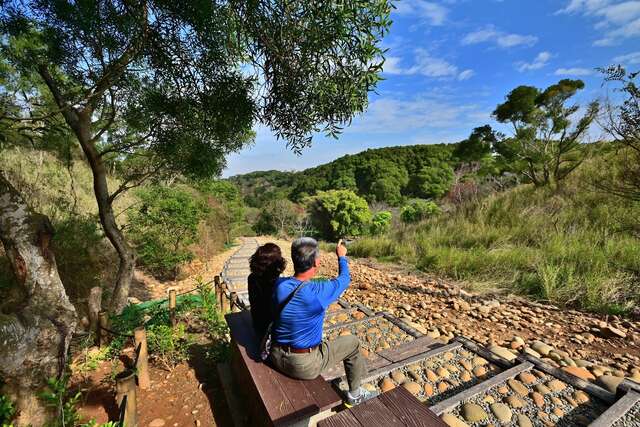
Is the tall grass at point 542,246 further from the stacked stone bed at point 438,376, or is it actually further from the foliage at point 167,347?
the foliage at point 167,347

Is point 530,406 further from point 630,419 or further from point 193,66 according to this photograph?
point 193,66

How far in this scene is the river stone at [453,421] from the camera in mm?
2123

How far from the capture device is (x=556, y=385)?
8.23 feet

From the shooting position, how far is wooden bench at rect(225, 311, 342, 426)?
5.22ft

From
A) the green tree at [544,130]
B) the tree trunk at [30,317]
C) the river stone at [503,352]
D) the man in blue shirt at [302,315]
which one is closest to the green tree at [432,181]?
the green tree at [544,130]

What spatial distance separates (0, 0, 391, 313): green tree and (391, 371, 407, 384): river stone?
2282 millimetres

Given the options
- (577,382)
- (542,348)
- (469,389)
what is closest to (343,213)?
(542,348)

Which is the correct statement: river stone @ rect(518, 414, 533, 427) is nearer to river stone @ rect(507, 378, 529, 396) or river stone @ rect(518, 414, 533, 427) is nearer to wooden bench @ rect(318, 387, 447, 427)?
river stone @ rect(507, 378, 529, 396)

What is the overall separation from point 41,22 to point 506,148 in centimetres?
1390

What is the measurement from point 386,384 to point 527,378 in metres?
1.24

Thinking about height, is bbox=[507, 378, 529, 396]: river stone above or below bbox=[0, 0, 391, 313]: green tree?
below

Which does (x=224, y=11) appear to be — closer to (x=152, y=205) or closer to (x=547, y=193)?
(x=152, y=205)

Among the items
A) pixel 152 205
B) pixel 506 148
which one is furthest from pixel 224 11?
pixel 506 148

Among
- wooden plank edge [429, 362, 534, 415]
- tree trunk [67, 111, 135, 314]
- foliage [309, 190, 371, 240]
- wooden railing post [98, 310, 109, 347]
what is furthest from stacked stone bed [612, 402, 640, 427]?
foliage [309, 190, 371, 240]
